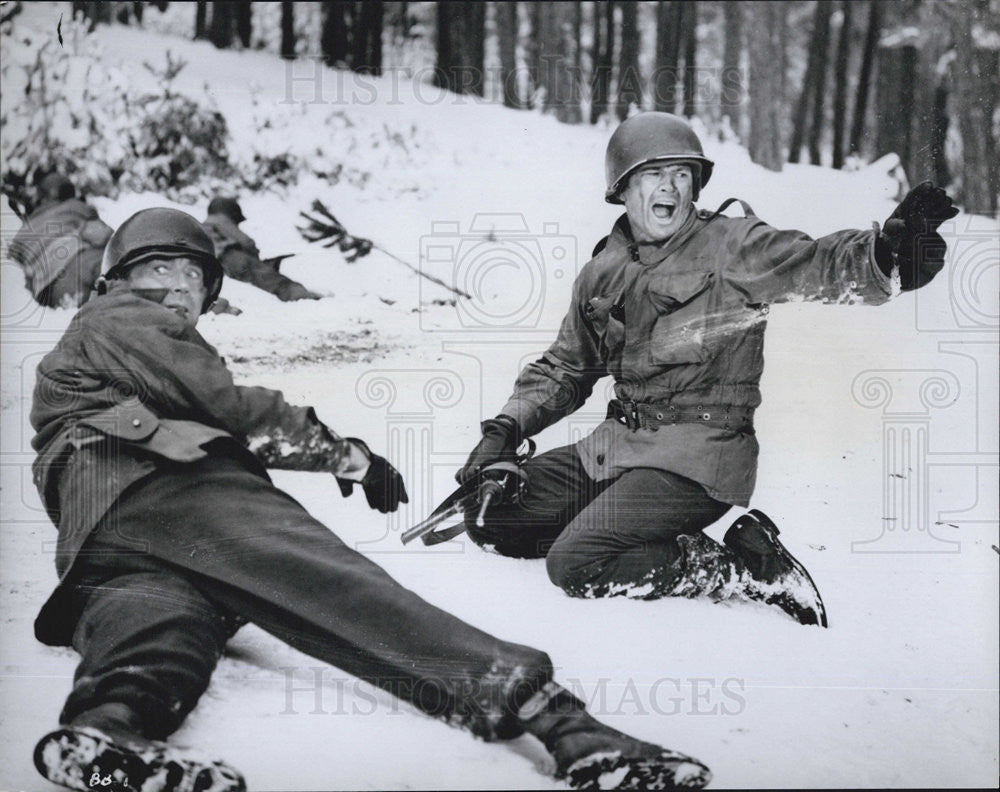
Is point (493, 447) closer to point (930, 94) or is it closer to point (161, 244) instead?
point (161, 244)

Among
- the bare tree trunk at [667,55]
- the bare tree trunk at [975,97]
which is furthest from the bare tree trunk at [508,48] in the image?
the bare tree trunk at [975,97]

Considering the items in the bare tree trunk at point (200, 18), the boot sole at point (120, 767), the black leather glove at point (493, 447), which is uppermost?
the bare tree trunk at point (200, 18)

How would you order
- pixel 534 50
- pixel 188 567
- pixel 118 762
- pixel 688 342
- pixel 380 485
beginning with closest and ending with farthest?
pixel 118 762
pixel 188 567
pixel 688 342
pixel 380 485
pixel 534 50

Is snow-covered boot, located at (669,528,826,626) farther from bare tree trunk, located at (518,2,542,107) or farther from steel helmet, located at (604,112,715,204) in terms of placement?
bare tree trunk, located at (518,2,542,107)

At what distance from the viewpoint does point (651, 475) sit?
10.5 ft

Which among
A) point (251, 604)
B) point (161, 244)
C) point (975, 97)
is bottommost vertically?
point (251, 604)

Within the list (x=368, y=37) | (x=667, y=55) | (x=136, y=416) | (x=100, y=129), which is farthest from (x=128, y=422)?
(x=667, y=55)

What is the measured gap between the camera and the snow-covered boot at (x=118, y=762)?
2.70 m

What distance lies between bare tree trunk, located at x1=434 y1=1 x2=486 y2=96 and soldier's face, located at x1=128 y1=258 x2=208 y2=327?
1.01 m

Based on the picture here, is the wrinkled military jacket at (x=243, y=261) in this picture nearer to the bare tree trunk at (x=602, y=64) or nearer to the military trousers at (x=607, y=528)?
the military trousers at (x=607, y=528)

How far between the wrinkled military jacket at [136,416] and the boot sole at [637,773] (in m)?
1.10

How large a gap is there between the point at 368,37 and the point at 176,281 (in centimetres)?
105

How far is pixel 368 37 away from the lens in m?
3.58

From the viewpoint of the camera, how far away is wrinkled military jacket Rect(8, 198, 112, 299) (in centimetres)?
343
